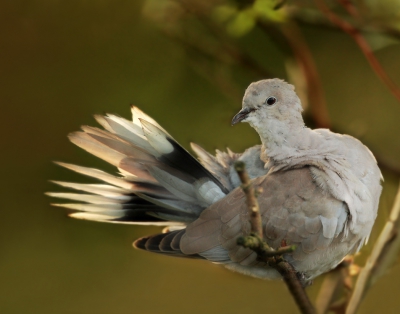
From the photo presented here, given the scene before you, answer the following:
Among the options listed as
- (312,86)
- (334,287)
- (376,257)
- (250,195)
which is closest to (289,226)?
(376,257)

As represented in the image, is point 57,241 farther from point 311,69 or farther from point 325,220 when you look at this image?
point 325,220

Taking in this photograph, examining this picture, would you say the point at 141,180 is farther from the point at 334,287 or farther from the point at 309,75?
the point at 309,75

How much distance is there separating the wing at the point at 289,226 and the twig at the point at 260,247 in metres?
0.37

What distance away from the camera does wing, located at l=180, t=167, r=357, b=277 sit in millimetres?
1785

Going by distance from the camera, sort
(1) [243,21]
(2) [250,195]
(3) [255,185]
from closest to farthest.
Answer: (2) [250,195], (3) [255,185], (1) [243,21]

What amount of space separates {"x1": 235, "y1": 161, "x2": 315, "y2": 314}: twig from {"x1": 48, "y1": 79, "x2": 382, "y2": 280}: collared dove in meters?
0.39

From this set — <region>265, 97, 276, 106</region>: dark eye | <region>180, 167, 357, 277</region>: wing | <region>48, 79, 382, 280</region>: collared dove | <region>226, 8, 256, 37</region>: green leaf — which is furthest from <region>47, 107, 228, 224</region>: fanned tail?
<region>226, 8, 256, 37</region>: green leaf

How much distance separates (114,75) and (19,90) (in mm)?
616

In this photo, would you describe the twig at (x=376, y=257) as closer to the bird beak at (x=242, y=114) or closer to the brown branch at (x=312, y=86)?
the bird beak at (x=242, y=114)

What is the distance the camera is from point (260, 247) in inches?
50.6

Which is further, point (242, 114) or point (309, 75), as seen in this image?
point (309, 75)

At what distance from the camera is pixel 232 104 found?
3.26m

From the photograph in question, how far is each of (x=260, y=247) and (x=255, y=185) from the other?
2.11 feet

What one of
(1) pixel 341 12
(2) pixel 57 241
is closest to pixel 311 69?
(1) pixel 341 12
